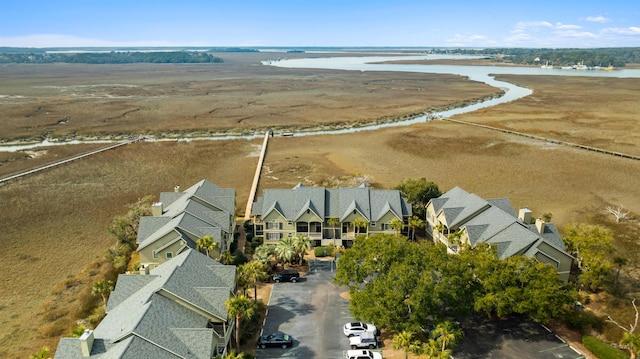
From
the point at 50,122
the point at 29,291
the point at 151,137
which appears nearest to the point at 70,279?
the point at 29,291

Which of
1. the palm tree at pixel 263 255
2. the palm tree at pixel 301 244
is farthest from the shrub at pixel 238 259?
the palm tree at pixel 301 244

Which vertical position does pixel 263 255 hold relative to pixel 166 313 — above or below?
below

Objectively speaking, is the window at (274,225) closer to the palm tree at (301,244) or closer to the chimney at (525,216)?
the palm tree at (301,244)

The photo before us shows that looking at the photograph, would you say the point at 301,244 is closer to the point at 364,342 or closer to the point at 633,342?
the point at 364,342

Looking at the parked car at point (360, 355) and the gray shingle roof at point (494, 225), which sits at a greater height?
the gray shingle roof at point (494, 225)

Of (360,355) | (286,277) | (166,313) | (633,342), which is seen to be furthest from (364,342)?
(633,342)

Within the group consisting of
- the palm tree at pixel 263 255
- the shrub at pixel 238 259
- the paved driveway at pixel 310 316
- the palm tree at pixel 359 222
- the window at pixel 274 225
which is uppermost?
the palm tree at pixel 359 222

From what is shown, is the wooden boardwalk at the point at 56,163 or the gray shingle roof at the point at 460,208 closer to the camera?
the gray shingle roof at the point at 460,208

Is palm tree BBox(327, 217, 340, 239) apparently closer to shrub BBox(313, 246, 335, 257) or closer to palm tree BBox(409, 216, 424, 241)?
shrub BBox(313, 246, 335, 257)
